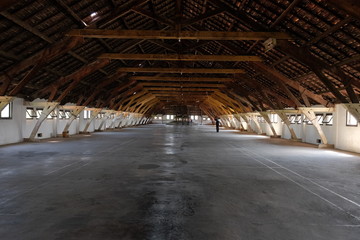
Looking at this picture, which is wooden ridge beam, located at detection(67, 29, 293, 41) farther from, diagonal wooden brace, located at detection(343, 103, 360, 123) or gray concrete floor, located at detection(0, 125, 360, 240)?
gray concrete floor, located at detection(0, 125, 360, 240)

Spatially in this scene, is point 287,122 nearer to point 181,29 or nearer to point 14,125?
point 181,29

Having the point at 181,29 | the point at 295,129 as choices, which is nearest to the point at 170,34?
the point at 181,29

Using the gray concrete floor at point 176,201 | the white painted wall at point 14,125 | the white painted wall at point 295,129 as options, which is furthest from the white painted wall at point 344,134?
the white painted wall at point 14,125

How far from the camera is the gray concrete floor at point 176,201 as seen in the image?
3.87 m

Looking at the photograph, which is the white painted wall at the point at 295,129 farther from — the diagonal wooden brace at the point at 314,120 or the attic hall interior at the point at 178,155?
the diagonal wooden brace at the point at 314,120

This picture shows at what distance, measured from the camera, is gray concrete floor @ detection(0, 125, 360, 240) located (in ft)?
12.7

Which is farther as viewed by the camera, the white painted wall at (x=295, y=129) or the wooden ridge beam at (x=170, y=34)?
the white painted wall at (x=295, y=129)

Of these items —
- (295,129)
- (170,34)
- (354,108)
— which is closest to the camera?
(170,34)

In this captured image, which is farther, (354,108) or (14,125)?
(14,125)

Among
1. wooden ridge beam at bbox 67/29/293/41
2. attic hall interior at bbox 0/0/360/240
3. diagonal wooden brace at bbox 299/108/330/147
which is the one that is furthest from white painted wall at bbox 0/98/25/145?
diagonal wooden brace at bbox 299/108/330/147

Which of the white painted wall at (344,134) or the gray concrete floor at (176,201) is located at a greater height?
the white painted wall at (344,134)

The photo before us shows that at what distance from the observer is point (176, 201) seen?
5.29 metres

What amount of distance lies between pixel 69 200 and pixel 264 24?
1165 centimetres

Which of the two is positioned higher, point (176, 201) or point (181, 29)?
point (181, 29)
